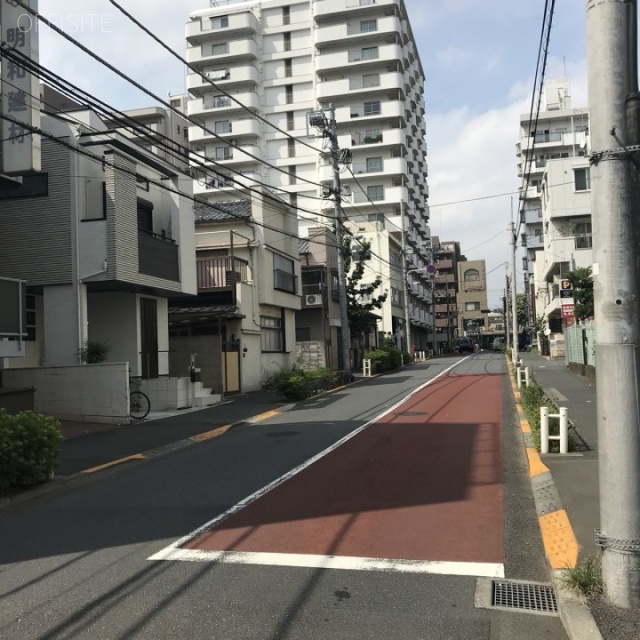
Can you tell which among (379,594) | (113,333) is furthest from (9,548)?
(113,333)

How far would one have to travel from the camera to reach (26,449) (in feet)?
26.3

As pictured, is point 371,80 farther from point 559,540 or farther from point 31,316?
point 559,540

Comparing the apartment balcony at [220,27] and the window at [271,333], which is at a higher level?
the apartment balcony at [220,27]

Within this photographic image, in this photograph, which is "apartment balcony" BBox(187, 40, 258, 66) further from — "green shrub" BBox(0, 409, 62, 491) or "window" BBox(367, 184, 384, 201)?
"green shrub" BBox(0, 409, 62, 491)

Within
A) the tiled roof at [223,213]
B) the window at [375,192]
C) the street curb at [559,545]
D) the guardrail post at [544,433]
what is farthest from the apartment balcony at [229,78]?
the street curb at [559,545]

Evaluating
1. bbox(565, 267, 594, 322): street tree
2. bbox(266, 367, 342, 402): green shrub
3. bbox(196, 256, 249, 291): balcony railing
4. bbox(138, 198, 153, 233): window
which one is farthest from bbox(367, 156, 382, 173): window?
bbox(138, 198, 153, 233): window

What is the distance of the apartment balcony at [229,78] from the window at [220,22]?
4.40 meters

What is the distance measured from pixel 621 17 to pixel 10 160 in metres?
11.4

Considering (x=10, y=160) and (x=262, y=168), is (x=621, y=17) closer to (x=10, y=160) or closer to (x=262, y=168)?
(x=10, y=160)

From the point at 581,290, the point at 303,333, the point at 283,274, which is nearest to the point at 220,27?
the point at 303,333

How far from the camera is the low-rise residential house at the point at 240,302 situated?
2297cm

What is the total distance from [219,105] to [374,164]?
711 inches

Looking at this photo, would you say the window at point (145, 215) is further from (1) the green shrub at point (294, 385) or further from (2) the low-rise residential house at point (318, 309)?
(2) the low-rise residential house at point (318, 309)

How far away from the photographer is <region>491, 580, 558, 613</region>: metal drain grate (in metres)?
4.34
